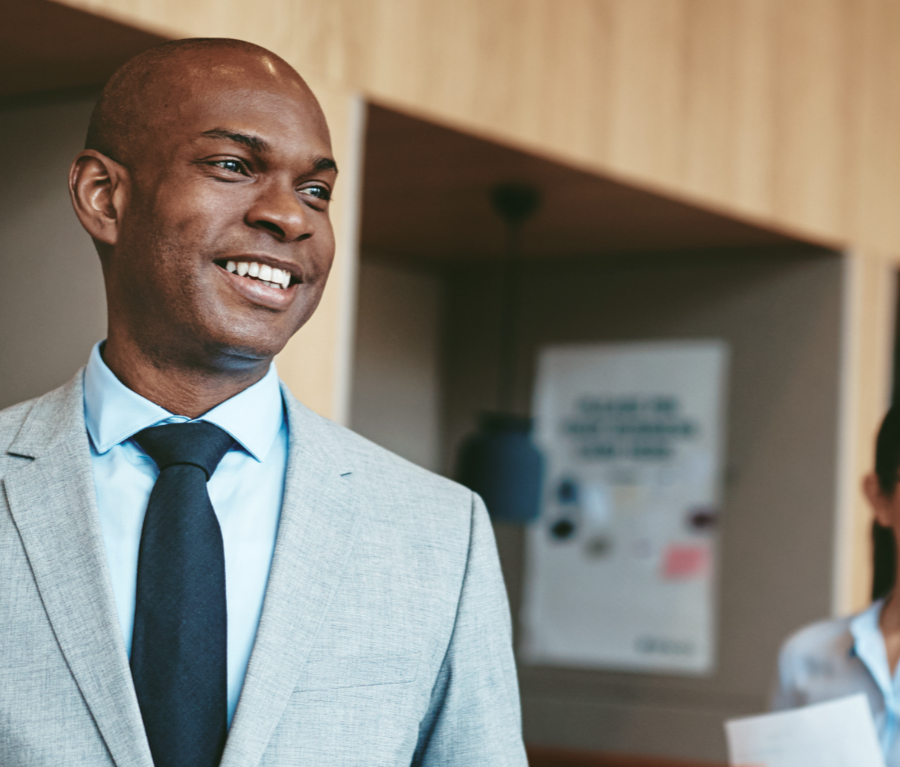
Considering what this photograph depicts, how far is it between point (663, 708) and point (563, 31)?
216 cm

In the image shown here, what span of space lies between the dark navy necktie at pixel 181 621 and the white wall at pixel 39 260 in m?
0.49

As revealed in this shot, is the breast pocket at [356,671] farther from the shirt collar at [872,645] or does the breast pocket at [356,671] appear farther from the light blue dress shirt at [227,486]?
Result: the shirt collar at [872,645]

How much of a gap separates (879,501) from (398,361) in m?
2.27

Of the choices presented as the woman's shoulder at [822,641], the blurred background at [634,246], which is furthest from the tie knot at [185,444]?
the woman's shoulder at [822,641]

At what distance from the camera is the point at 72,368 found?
5.54ft

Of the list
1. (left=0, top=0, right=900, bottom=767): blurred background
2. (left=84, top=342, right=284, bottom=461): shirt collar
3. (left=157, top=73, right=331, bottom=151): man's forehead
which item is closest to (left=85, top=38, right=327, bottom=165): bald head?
(left=157, top=73, right=331, bottom=151): man's forehead

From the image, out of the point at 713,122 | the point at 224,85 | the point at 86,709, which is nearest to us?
the point at 86,709

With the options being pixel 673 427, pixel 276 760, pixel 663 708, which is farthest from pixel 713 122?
pixel 276 760

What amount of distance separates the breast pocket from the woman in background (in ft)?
3.66

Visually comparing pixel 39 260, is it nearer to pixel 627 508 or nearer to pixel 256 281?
pixel 256 281

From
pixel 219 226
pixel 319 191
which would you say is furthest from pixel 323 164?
pixel 219 226

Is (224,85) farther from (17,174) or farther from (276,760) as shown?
(276,760)

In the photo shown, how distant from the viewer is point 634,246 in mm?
3865

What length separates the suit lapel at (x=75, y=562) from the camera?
3.59 feet
